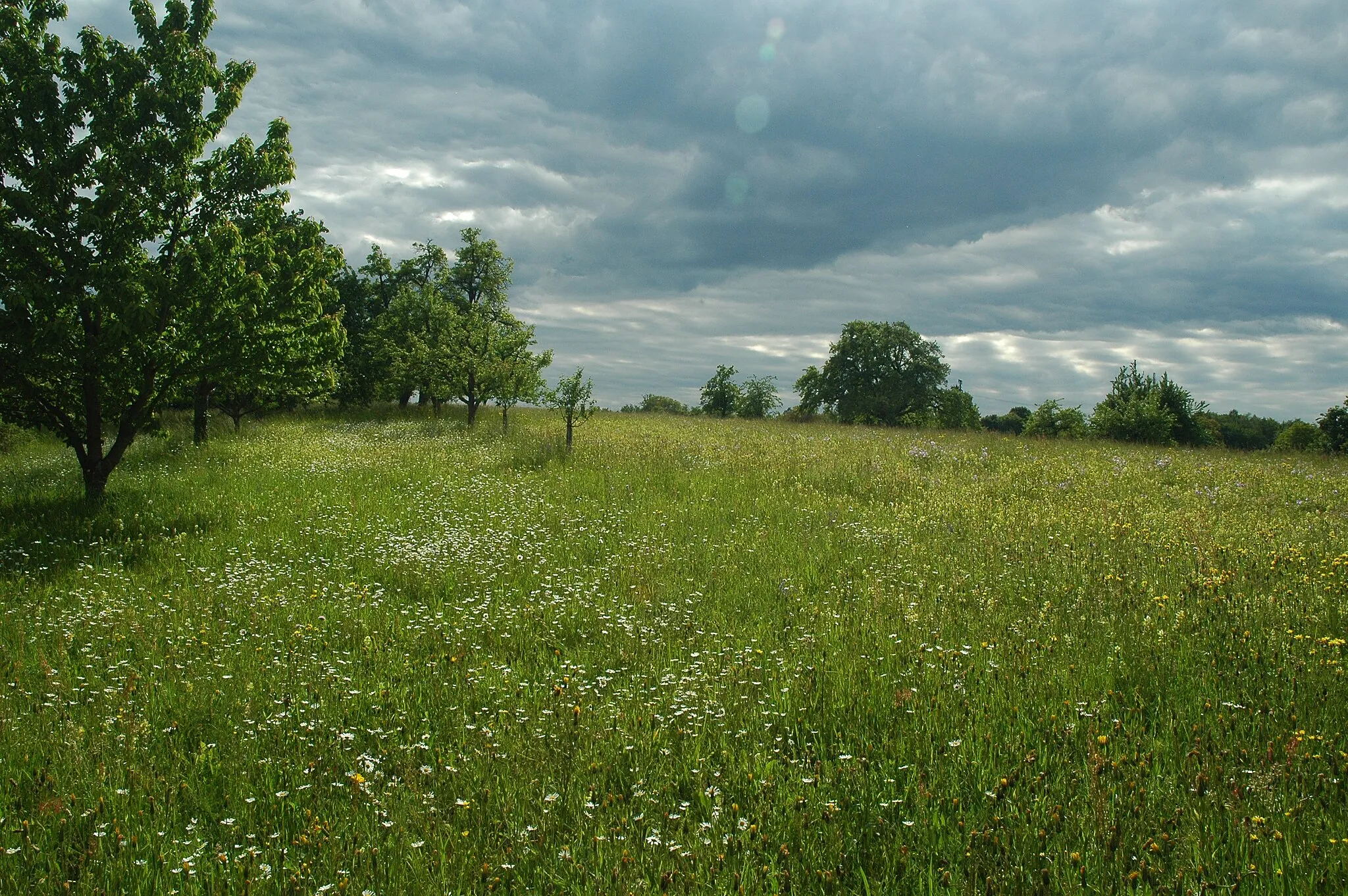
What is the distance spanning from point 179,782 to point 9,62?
13665 millimetres

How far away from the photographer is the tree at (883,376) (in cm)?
6788

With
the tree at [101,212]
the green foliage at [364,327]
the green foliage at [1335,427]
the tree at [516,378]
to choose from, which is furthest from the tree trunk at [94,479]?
the green foliage at [1335,427]

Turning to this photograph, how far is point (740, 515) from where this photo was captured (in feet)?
39.4

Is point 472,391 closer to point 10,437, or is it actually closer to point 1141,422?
point 10,437

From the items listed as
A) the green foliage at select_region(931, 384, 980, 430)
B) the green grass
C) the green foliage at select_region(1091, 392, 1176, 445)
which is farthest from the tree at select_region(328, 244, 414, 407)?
the green foliage at select_region(931, 384, 980, 430)

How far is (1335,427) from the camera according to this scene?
40844 millimetres

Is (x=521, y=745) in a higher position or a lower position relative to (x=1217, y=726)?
lower

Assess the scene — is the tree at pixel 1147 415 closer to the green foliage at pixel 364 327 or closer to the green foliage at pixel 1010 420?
the green foliage at pixel 364 327

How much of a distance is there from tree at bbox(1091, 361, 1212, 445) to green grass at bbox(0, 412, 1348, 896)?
2669cm

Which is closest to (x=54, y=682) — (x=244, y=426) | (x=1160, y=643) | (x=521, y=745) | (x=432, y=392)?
(x=521, y=745)

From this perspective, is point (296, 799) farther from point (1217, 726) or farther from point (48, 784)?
point (1217, 726)

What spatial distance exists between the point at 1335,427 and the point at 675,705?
53500 millimetres

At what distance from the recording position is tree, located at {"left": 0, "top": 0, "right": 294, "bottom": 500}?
37.6ft

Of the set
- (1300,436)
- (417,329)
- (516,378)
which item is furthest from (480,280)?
(1300,436)
